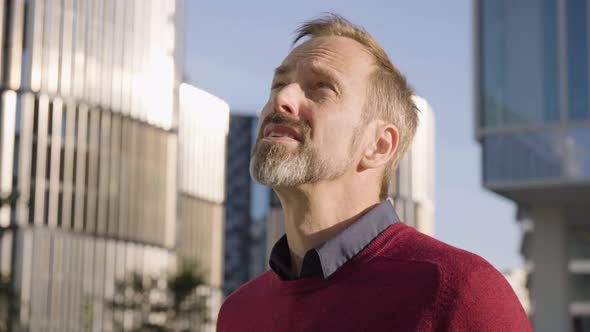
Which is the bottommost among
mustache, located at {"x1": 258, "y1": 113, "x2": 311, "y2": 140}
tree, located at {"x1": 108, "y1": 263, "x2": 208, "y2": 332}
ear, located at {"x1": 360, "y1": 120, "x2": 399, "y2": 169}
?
tree, located at {"x1": 108, "y1": 263, "x2": 208, "y2": 332}

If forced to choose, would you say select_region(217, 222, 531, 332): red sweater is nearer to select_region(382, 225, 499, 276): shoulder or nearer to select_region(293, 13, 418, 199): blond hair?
select_region(382, 225, 499, 276): shoulder

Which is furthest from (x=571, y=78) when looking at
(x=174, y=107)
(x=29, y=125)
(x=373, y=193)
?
(x=174, y=107)

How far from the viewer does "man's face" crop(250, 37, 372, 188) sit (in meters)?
2.03

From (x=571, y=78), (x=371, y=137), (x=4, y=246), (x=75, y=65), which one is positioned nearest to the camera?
(x=371, y=137)

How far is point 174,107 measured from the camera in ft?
132

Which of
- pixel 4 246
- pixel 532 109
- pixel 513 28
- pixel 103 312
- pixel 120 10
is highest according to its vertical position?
pixel 120 10

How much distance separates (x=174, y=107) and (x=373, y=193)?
126 ft

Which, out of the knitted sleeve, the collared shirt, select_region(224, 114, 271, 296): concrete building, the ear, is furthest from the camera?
select_region(224, 114, 271, 296): concrete building

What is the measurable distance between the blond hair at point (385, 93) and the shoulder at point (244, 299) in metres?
0.33

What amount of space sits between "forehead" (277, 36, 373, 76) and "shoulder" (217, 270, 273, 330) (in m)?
0.46

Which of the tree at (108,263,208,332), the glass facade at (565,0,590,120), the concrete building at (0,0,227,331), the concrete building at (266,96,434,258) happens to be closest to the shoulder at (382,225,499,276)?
the glass facade at (565,0,590,120)

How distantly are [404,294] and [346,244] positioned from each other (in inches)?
7.0

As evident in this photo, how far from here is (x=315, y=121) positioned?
2059 millimetres

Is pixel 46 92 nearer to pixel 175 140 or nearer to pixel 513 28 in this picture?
pixel 175 140
